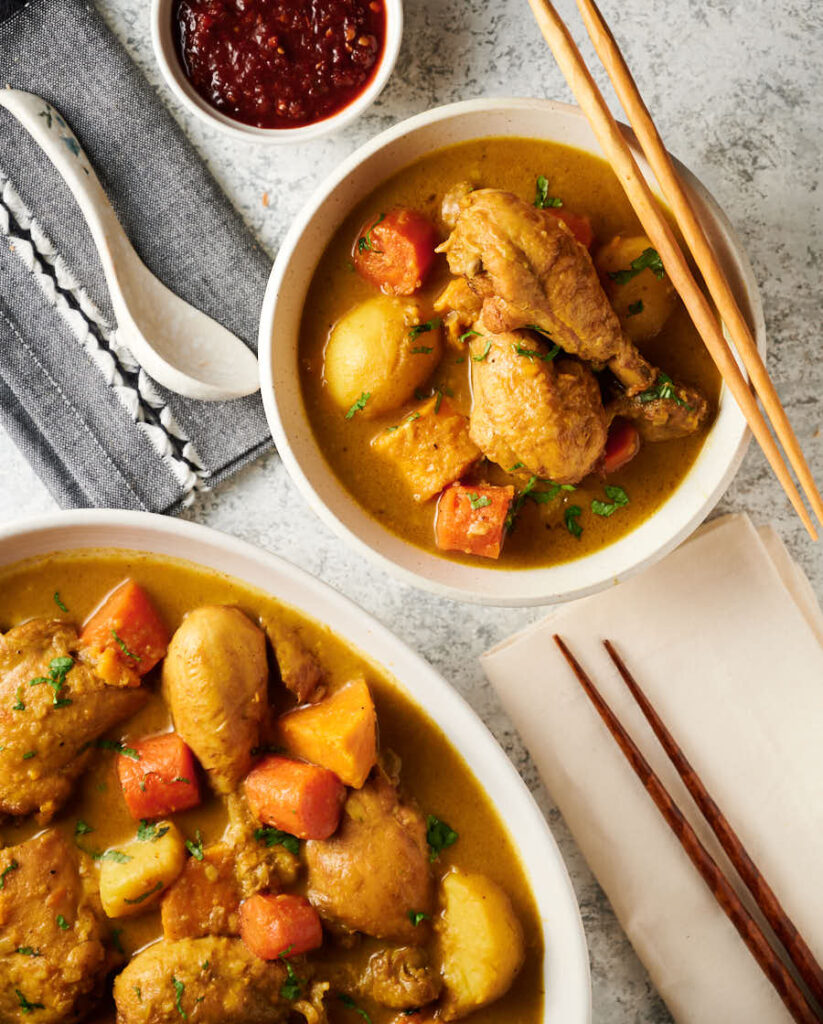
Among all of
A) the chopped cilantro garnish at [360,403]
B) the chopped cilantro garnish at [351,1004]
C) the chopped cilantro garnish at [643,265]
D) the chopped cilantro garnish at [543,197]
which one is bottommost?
the chopped cilantro garnish at [351,1004]

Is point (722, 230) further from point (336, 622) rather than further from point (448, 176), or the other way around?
point (336, 622)

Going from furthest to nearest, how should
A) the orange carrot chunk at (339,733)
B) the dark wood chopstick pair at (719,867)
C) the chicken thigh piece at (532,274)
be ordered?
the dark wood chopstick pair at (719,867) < the orange carrot chunk at (339,733) < the chicken thigh piece at (532,274)

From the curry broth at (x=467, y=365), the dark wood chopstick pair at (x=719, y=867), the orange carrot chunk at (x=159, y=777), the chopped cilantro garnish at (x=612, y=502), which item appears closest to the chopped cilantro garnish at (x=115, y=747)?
the orange carrot chunk at (x=159, y=777)

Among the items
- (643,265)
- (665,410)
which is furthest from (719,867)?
(643,265)

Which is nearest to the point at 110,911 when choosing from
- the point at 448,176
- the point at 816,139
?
the point at 448,176

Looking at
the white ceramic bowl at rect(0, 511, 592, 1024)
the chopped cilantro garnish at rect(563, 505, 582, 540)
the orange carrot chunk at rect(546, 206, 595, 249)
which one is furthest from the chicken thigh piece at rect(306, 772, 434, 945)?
the orange carrot chunk at rect(546, 206, 595, 249)

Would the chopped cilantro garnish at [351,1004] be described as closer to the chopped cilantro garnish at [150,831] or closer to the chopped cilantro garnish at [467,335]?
the chopped cilantro garnish at [150,831]

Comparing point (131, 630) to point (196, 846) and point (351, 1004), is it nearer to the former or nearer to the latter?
point (196, 846)
